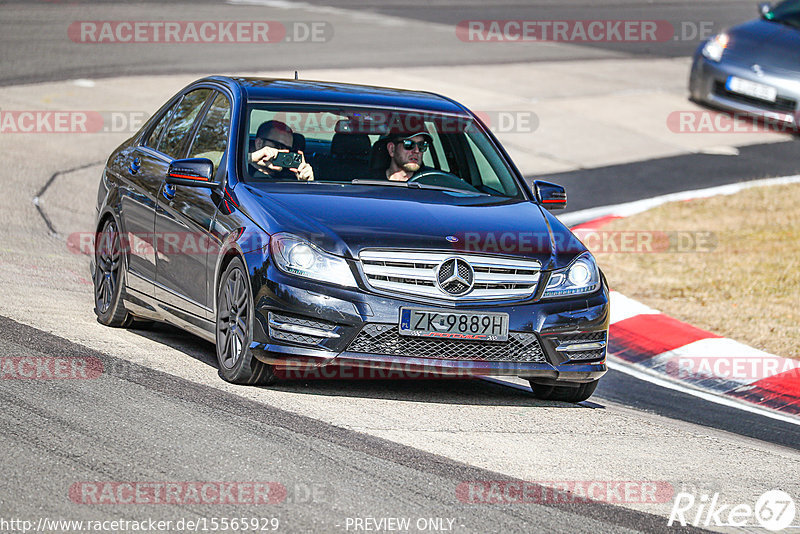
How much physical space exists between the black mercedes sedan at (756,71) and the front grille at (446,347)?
39.9 feet

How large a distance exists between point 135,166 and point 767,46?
1222cm

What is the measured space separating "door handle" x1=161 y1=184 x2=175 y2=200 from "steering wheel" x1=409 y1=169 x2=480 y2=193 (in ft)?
4.52

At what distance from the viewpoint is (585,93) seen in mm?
20094

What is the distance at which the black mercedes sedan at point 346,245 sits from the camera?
6539mm

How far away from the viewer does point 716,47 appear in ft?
61.2

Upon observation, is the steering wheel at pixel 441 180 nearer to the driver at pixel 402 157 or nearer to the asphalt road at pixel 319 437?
the driver at pixel 402 157

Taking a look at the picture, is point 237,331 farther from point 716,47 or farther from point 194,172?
point 716,47

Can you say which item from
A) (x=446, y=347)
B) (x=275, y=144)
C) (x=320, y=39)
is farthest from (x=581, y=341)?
(x=320, y=39)

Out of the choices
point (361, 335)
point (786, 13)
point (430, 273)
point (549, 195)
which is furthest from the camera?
point (786, 13)

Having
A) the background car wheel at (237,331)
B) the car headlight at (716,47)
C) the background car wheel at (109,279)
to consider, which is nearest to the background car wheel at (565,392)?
the background car wheel at (237,331)

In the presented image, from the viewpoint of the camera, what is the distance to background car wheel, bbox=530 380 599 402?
7.34 meters

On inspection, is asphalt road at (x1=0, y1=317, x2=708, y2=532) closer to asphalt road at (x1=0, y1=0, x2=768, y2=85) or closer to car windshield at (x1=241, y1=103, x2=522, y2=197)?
car windshield at (x1=241, y1=103, x2=522, y2=197)

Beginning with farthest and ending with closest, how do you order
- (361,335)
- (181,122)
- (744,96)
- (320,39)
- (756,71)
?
1. (320,39)
2. (744,96)
3. (756,71)
4. (181,122)
5. (361,335)

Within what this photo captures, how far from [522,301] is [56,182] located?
750 centimetres
